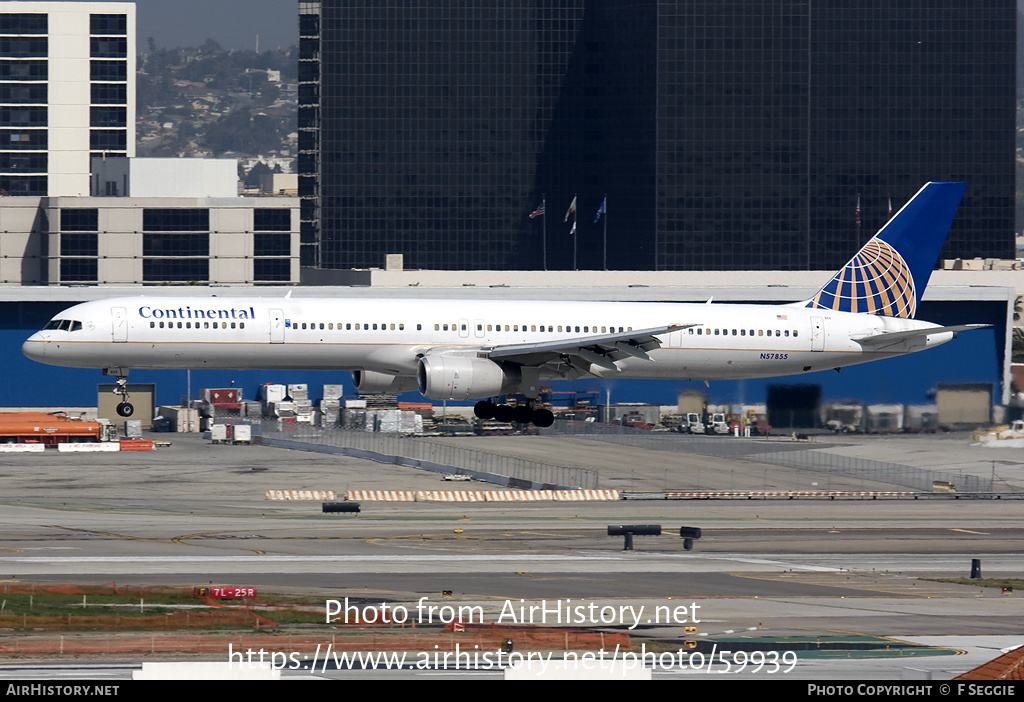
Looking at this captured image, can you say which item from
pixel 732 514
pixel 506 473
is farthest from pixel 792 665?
pixel 506 473

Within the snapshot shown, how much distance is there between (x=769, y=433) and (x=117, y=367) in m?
42.1

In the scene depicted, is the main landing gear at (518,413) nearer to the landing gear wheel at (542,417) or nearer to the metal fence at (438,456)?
the landing gear wheel at (542,417)

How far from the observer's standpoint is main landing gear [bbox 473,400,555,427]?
7100 centimetres

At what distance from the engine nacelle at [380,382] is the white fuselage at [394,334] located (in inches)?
20.1

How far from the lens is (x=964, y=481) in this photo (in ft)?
298

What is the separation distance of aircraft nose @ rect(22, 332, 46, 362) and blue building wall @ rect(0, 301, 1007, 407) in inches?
1370

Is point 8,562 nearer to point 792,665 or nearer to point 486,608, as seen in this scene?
point 486,608

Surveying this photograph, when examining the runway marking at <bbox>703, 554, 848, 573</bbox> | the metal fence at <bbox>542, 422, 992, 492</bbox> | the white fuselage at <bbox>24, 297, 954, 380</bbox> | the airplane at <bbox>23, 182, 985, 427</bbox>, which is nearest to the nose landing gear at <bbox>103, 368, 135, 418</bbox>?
the airplane at <bbox>23, 182, 985, 427</bbox>

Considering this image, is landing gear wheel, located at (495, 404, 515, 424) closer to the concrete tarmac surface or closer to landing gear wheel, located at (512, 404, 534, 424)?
landing gear wheel, located at (512, 404, 534, 424)

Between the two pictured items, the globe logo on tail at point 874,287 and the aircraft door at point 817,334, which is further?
the globe logo on tail at point 874,287

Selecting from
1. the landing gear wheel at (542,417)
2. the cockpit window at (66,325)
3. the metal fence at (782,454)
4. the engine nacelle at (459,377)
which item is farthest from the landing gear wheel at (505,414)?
the metal fence at (782,454)

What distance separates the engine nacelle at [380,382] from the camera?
6875 cm

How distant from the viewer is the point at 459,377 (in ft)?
217

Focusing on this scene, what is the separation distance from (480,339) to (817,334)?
52.1ft
